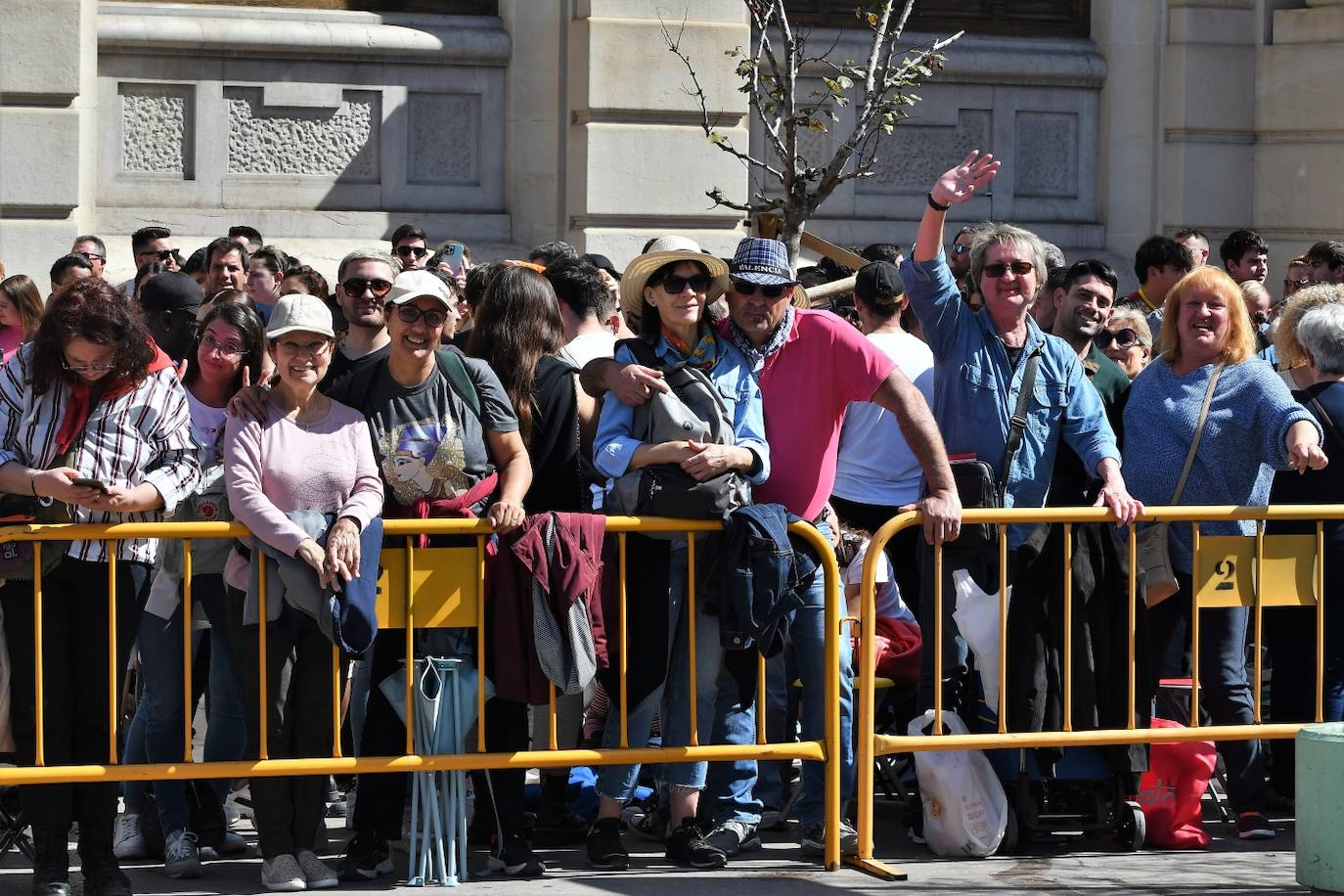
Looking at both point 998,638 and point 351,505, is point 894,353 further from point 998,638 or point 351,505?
point 351,505

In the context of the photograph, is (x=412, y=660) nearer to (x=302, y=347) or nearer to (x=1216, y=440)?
(x=302, y=347)

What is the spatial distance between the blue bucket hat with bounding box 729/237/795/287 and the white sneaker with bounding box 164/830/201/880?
104 inches

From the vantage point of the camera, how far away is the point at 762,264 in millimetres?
6828

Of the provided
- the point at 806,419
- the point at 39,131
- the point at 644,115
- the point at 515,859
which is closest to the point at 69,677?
the point at 515,859

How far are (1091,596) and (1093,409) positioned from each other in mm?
687

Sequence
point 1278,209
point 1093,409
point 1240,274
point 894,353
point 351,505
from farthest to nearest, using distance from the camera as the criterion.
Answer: point 1278,209
point 1240,274
point 894,353
point 1093,409
point 351,505

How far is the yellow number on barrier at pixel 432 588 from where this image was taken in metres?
6.57

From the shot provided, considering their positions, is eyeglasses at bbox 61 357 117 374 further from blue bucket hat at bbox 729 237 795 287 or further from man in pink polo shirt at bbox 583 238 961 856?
blue bucket hat at bbox 729 237 795 287

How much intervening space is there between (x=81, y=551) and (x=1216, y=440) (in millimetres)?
4021

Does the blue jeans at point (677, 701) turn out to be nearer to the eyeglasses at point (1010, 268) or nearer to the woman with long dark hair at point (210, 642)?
the woman with long dark hair at point (210, 642)

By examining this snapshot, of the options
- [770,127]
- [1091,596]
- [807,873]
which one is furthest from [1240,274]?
[807,873]

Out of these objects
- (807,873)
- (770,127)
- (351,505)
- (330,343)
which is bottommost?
(807,873)

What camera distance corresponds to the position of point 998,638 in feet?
23.0

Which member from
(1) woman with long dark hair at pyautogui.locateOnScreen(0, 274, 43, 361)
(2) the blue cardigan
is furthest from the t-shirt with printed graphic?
(1) woman with long dark hair at pyautogui.locateOnScreen(0, 274, 43, 361)
